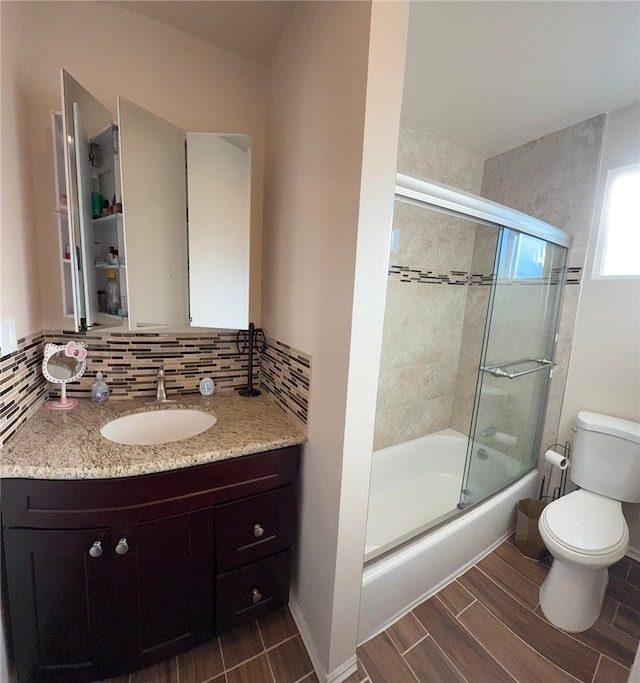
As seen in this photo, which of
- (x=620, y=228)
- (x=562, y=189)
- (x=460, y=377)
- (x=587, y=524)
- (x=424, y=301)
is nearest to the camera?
(x=587, y=524)

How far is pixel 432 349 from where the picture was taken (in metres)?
2.25

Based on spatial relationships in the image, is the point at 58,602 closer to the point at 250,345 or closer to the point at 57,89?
the point at 250,345

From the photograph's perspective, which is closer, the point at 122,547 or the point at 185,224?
the point at 122,547

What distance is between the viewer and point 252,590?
1.18 metres

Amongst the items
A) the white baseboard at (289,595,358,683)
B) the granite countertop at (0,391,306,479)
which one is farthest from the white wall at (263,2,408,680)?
the granite countertop at (0,391,306,479)

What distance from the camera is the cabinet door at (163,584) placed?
97 cm

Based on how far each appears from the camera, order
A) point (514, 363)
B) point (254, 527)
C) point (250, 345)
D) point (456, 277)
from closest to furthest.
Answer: point (254, 527), point (250, 345), point (514, 363), point (456, 277)

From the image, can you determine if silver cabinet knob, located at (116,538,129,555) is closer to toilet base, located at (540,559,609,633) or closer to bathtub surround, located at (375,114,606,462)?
bathtub surround, located at (375,114,606,462)

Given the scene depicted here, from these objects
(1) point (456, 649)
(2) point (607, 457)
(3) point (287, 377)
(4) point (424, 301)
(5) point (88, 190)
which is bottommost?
(1) point (456, 649)

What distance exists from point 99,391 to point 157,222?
0.81 m

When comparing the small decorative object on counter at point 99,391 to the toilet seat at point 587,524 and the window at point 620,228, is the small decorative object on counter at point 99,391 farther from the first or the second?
the window at point 620,228

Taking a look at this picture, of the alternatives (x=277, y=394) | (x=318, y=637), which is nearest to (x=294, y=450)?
(x=277, y=394)

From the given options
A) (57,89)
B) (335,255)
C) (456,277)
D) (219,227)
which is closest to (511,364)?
(456,277)

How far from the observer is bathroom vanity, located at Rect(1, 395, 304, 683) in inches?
35.4
